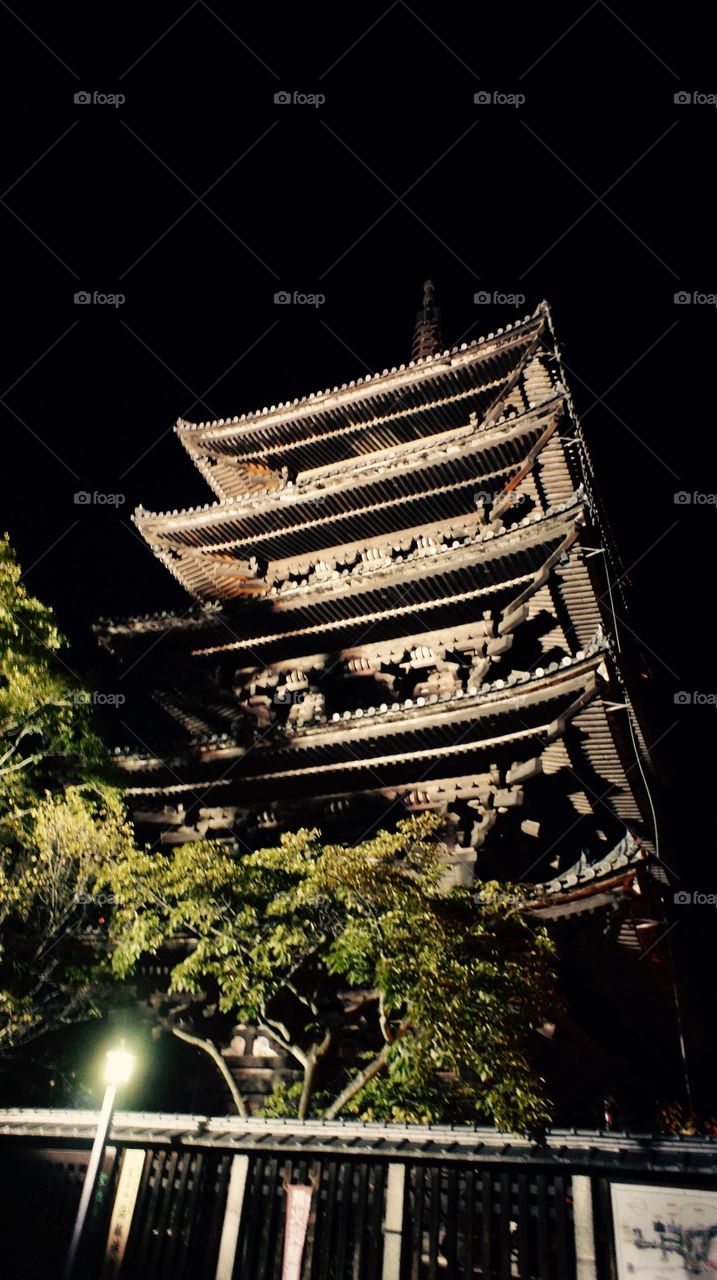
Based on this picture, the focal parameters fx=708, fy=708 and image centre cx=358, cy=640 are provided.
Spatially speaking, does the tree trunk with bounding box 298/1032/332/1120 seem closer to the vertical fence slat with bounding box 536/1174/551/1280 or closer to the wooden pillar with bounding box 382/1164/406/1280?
the wooden pillar with bounding box 382/1164/406/1280

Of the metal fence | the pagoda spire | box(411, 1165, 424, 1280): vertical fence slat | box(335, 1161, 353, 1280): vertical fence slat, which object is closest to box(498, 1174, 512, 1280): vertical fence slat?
the metal fence

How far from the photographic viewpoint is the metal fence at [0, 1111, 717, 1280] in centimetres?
562

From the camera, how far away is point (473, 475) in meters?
16.6

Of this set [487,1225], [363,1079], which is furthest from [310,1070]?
[487,1225]

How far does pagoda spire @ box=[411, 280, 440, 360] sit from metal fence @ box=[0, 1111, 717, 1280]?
69.6 feet

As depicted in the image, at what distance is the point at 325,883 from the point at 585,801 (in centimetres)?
655

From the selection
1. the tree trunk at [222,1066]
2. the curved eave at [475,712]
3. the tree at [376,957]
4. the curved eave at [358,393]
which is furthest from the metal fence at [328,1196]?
the curved eave at [358,393]

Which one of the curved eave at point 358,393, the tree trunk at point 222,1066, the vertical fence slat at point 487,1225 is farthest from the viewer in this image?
the curved eave at point 358,393

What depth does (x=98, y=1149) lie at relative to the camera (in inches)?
268

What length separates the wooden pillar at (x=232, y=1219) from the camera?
20.5 ft

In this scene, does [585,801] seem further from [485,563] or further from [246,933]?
[246,933]

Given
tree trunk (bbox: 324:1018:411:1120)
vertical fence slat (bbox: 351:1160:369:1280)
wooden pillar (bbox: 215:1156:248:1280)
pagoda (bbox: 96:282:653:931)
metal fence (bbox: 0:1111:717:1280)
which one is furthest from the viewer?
pagoda (bbox: 96:282:653:931)

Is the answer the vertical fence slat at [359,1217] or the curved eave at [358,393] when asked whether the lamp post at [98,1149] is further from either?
the curved eave at [358,393]

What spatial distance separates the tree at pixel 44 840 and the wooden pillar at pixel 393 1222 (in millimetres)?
5871
